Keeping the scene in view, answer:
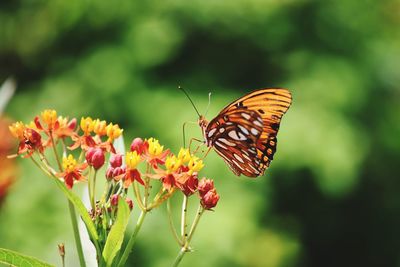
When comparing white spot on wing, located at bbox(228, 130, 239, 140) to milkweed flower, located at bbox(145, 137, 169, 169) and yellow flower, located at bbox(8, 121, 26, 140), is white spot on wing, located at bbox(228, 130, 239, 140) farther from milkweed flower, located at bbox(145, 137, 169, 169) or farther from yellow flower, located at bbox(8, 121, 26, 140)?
yellow flower, located at bbox(8, 121, 26, 140)

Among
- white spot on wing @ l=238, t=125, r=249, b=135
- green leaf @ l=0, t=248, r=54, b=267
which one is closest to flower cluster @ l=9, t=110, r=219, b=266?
green leaf @ l=0, t=248, r=54, b=267

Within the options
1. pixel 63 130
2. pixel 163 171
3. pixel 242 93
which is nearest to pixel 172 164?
pixel 163 171

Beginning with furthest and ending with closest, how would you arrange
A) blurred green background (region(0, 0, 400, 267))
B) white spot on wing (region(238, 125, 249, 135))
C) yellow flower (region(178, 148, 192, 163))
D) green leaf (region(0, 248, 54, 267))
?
1. blurred green background (region(0, 0, 400, 267))
2. white spot on wing (region(238, 125, 249, 135))
3. yellow flower (region(178, 148, 192, 163))
4. green leaf (region(0, 248, 54, 267))

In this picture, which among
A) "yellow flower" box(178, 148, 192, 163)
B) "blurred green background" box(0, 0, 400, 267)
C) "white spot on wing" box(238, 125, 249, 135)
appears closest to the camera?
"yellow flower" box(178, 148, 192, 163)

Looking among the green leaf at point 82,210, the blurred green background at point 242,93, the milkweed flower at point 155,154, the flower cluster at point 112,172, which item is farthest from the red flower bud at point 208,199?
the blurred green background at point 242,93

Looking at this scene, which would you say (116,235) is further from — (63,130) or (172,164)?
(63,130)

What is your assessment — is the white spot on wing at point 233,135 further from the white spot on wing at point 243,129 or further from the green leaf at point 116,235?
the green leaf at point 116,235
